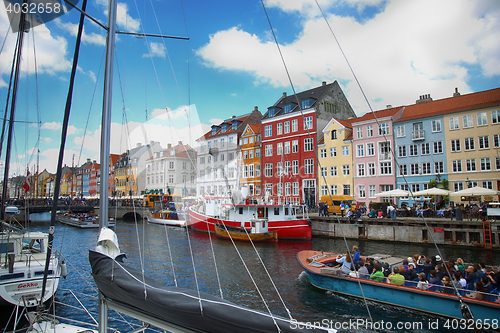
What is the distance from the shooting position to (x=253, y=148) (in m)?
52.8

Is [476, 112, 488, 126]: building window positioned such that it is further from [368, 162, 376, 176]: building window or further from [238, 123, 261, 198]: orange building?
[238, 123, 261, 198]: orange building

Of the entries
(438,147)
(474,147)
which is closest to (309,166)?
(438,147)

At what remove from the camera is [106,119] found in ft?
15.7

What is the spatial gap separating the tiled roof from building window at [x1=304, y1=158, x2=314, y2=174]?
1222cm

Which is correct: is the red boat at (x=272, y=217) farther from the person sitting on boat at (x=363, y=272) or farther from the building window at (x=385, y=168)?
the person sitting on boat at (x=363, y=272)

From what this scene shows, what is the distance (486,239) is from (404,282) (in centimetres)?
1638

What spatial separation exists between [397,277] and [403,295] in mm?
583

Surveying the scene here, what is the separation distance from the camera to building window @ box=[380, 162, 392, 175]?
3588 centimetres

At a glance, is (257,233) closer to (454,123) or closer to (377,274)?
(377,274)

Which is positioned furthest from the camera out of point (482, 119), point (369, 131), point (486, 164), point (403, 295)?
point (369, 131)

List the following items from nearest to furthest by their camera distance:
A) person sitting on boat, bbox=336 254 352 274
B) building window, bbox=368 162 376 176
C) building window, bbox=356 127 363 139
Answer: person sitting on boat, bbox=336 254 352 274 → building window, bbox=368 162 376 176 → building window, bbox=356 127 363 139

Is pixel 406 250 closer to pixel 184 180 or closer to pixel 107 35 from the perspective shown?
pixel 107 35

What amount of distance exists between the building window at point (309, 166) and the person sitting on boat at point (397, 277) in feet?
107

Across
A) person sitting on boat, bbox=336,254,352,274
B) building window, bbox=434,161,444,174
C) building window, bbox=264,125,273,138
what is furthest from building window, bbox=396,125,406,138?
person sitting on boat, bbox=336,254,352,274
